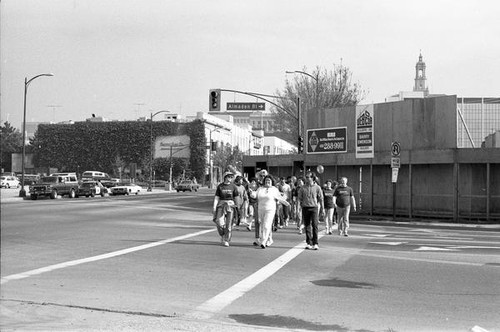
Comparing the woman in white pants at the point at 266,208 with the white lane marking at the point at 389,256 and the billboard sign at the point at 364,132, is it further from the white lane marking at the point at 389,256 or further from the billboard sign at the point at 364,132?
the billboard sign at the point at 364,132

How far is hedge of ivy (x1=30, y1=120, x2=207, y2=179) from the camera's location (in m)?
106

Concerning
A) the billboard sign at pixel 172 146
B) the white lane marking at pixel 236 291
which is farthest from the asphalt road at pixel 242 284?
the billboard sign at pixel 172 146

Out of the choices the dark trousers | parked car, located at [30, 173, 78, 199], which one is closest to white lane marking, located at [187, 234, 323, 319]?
the dark trousers

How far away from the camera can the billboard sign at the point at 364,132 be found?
32.0 metres

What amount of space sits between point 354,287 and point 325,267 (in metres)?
2.31

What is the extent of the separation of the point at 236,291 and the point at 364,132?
23956mm

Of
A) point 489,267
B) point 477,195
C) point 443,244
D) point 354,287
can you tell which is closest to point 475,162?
point 477,195

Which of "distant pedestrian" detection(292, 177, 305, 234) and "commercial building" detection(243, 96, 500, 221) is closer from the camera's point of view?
"distant pedestrian" detection(292, 177, 305, 234)

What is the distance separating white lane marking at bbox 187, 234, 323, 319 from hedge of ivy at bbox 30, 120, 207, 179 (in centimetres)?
9226

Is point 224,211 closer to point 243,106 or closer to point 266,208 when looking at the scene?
point 266,208

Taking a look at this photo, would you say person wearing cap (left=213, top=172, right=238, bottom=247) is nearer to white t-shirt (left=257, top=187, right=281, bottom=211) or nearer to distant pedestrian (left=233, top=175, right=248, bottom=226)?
white t-shirt (left=257, top=187, right=281, bottom=211)

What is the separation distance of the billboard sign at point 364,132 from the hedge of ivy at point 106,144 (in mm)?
73068

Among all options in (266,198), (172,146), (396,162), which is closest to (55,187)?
(396,162)

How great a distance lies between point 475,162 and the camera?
27.5 metres
